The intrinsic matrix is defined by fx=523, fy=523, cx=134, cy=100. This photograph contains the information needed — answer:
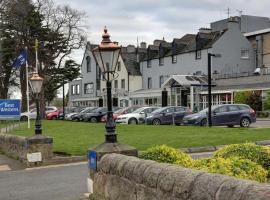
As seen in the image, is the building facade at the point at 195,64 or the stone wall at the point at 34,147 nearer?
the stone wall at the point at 34,147

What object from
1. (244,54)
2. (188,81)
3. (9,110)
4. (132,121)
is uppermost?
(244,54)

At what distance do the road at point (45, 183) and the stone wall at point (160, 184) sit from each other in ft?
6.32

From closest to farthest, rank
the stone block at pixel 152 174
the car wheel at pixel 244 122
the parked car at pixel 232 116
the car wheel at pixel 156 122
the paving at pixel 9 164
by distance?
1. the stone block at pixel 152 174
2. the paving at pixel 9 164
3. the parked car at pixel 232 116
4. the car wheel at pixel 244 122
5. the car wheel at pixel 156 122

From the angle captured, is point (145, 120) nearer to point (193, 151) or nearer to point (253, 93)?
point (253, 93)

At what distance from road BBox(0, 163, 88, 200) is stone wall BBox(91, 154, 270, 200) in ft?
6.32

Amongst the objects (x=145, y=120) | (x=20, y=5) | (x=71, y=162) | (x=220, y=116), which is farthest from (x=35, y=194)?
(x=20, y=5)

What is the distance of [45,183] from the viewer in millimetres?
12328

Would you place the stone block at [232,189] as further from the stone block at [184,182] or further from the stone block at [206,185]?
the stone block at [184,182]

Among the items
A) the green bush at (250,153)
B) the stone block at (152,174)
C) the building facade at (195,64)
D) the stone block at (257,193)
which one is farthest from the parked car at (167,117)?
the stone block at (257,193)

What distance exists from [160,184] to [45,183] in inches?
263

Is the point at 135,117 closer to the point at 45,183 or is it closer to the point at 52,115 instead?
Result: the point at 52,115

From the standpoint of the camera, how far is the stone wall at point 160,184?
4.80 metres

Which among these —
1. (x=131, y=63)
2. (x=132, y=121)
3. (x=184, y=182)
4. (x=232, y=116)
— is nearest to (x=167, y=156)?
(x=184, y=182)

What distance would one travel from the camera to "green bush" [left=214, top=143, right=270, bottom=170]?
8414mm
